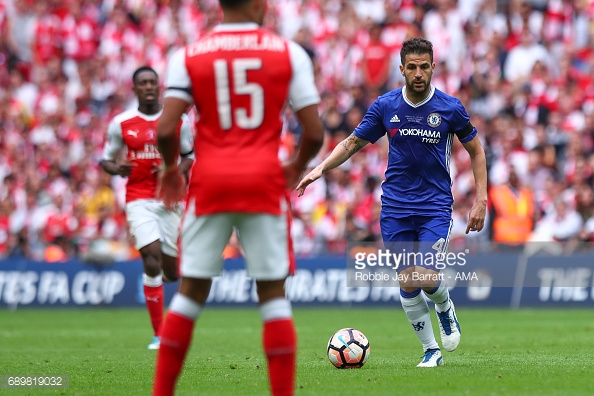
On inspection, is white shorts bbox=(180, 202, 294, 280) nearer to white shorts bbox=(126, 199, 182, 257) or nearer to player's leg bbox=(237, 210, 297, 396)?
player's leg bbox=(237, 210, 297, 396)

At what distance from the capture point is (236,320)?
17656 millimetres

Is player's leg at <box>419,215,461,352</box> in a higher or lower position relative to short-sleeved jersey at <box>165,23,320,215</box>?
lower

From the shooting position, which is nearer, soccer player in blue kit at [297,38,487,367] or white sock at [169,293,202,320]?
white sock at [169,293,202,320]

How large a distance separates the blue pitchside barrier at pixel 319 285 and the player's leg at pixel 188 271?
1333 centimetres

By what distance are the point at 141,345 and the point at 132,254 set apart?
9.09 metres

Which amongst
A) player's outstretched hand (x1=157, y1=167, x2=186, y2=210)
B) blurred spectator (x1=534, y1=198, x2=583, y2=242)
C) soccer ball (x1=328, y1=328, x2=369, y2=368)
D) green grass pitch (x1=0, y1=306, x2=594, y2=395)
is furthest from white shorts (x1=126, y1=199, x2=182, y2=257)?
blurred spectator (x1=534, y1=198, x2=583, y2=242)

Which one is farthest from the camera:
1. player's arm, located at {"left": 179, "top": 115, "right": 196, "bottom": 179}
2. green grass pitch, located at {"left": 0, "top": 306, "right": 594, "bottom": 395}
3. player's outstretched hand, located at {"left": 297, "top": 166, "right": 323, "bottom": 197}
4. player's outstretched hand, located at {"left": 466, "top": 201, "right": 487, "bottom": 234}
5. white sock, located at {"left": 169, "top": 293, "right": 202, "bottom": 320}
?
player's arm, located at {"left": 179, "top": 115, "right": 196, "bottom": 179}

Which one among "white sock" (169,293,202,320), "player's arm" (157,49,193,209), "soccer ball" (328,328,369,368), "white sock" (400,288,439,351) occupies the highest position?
"player's arm" (157,49,193,209)

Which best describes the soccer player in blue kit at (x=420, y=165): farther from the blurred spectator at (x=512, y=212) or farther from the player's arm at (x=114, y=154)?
the blurred spectator at (x=512, y=212)

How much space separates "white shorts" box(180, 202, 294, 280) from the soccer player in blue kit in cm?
336

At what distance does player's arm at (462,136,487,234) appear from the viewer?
9484 millimetres

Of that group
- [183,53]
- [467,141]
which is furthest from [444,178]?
[183,53]

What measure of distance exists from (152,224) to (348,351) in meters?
3.65

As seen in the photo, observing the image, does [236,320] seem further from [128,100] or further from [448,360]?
[128,100]
